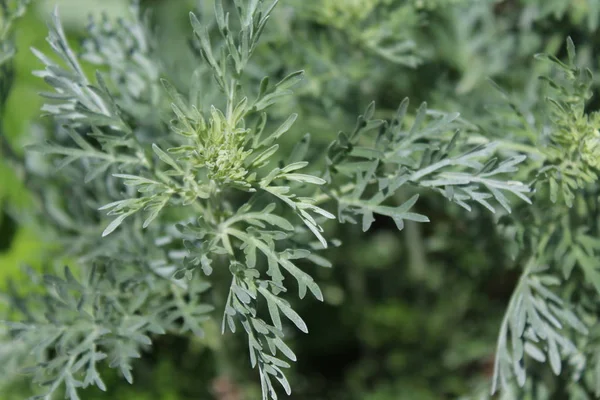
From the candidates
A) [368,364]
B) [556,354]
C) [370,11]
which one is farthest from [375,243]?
[556,354]

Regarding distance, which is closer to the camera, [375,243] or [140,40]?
[140,40]

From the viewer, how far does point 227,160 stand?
0.93m

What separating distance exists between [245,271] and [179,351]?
Answer: 2.42 feet

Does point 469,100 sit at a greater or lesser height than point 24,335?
greater

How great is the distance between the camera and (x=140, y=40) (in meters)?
1.24

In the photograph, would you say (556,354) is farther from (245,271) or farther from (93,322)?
(93,322)

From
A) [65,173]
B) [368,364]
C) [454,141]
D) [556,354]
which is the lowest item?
[368,364]

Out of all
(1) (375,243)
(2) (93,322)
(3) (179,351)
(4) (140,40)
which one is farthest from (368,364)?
(4) (140,40)

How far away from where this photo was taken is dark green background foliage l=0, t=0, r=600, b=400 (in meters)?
0.98

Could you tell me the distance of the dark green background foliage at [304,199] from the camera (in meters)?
0.98

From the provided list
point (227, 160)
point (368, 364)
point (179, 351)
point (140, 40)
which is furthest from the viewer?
point (368, 364)

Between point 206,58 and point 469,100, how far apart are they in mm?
571

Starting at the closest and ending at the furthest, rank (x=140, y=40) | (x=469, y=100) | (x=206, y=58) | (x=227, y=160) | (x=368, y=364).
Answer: (x=227, y=160) < (x=206, y=58) < (x=140, y=40) < (x=469, y=100) < (x=368, y=364)

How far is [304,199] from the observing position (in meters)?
0.94
